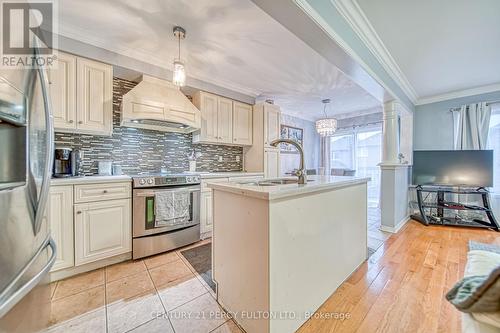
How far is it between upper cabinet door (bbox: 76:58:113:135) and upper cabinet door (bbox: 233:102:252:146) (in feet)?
6.14

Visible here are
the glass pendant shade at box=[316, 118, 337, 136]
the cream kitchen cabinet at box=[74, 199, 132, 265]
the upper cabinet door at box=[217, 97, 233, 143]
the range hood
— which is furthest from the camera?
the glass pendant shade at box=[316, 118, 337, 136]

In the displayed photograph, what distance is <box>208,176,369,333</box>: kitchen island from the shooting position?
1.18m

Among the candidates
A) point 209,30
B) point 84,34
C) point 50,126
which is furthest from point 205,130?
point 50,126

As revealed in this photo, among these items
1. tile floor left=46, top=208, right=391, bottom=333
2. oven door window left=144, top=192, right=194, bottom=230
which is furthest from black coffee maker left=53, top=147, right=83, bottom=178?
tile floor left=46, top=208, right=391, bottom=333

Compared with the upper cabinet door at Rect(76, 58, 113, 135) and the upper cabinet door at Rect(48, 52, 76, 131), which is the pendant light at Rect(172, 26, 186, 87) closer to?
the upper cabinet door at Rect(76, 58, 113, 135)

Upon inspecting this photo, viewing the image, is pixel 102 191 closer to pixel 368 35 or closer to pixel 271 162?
pixel 271 162

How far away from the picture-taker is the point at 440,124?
3.95 metres

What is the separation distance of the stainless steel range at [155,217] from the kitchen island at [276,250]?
1110 millimetres

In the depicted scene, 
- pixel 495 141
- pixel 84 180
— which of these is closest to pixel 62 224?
pixel 84 180

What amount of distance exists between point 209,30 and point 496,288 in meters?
2.49

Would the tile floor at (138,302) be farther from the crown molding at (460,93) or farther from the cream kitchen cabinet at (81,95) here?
the crown molding at (460,93)

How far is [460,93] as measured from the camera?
3.70 m

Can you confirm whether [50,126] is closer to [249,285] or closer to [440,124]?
[249,285]

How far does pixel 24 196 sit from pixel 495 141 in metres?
5.59
